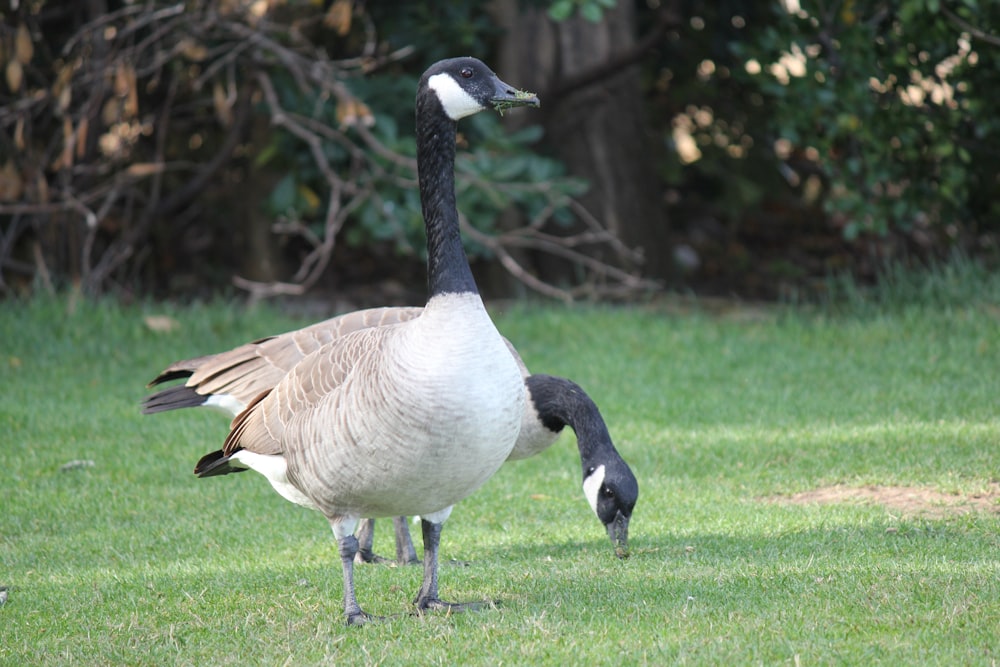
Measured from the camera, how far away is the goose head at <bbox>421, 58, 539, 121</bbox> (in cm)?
430

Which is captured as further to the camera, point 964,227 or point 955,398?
point 964,227

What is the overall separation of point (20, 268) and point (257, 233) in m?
2.16

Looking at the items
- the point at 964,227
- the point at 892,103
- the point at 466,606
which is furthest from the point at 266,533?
the point at 964,227

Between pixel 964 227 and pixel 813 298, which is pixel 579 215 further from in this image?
pixel 964 227

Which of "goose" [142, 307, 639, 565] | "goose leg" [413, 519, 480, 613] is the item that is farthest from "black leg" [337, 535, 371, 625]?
"goose" [142, 307, 639, 565]

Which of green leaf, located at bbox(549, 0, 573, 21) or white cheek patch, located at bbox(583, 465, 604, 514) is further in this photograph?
green leaf, located at bbox(549, 0, 573, 21)

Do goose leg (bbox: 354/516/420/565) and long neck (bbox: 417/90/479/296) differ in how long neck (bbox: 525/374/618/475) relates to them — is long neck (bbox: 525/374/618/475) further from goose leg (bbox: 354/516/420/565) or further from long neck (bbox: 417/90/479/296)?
long neck (bbox: 417/90/479/296)

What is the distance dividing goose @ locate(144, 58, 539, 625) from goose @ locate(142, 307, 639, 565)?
83 cm

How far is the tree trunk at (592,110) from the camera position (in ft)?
36.1

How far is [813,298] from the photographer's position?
11422 mm

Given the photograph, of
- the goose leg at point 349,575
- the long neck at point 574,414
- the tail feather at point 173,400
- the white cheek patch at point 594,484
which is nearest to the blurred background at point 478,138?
the tail feather at point 173,400

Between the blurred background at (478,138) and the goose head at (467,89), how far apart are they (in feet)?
14.6

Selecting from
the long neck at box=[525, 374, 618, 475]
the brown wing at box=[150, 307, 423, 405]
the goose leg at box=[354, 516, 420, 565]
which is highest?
the brown wing at box=[150, 307, 423, 405]

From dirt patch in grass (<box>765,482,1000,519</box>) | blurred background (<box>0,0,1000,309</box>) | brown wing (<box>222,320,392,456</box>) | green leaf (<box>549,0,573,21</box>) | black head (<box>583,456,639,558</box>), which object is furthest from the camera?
blurred background (<box>0,0,1000,309</box>)
